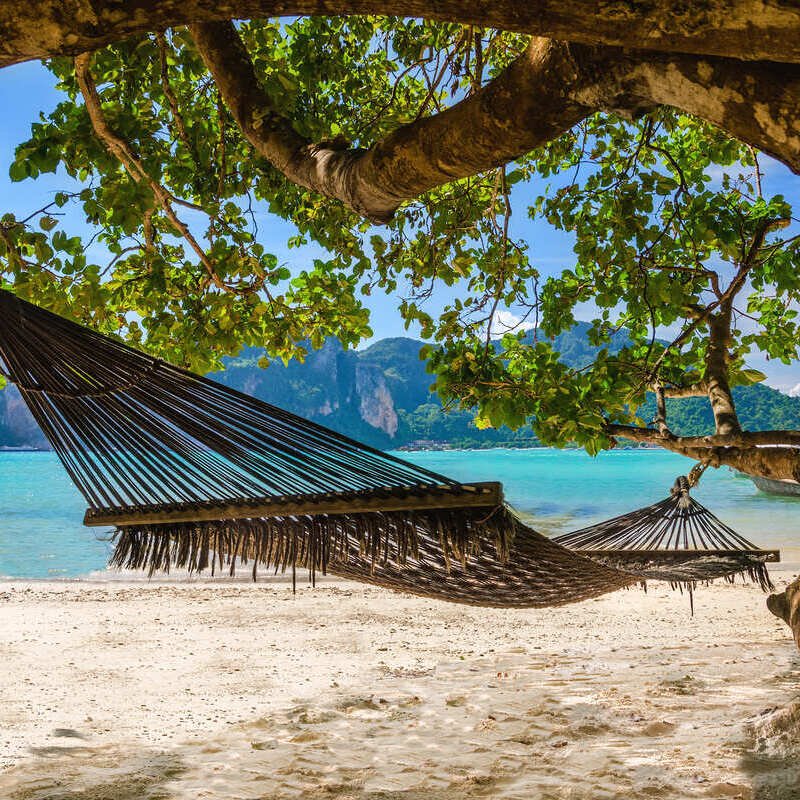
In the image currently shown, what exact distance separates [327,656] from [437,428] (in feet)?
145

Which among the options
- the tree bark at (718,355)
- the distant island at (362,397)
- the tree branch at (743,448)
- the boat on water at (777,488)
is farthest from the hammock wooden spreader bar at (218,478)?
the distant island at (362,397)

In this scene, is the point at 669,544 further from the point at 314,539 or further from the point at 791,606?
the point at 314,539

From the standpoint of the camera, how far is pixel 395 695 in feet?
8.98

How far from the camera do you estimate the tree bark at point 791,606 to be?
1.61 meters

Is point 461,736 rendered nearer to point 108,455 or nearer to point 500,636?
point 108,455

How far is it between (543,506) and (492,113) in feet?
66.0

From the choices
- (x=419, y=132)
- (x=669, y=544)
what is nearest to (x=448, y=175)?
(x=419, y=132)

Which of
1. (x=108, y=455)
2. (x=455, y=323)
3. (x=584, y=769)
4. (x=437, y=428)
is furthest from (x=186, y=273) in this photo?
(x=437, y=428)

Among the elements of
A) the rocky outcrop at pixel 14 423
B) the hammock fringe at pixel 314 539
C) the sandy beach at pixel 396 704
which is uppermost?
the rocky outcrop at pixel 14 423

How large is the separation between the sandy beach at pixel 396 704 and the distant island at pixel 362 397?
130ft

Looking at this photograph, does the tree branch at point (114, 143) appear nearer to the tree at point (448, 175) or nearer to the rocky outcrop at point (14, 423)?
the tree at point (448, 175)

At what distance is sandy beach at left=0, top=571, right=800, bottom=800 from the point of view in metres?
1.80

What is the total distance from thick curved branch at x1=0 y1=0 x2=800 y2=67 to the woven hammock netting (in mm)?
716

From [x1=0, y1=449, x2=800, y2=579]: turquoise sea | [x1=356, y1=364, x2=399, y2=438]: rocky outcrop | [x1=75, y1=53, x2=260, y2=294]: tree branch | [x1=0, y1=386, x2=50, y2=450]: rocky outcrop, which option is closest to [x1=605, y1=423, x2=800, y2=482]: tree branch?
[x1=75, y1=53, x2=260, y2=294]: tree branch
